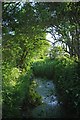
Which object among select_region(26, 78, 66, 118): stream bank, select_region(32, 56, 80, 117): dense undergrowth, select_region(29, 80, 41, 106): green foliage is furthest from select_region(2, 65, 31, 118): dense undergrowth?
select_region(29, 80, 41, 106): green foliage

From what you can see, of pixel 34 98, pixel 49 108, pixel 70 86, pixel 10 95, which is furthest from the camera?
pixel 34 98

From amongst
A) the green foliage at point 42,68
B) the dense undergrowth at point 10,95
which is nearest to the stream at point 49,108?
the dense undergrowth at point 10,95

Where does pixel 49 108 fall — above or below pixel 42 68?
below

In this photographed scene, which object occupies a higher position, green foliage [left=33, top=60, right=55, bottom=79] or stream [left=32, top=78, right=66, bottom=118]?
green foliage [left=33, top=60, right=55, bottom=79]

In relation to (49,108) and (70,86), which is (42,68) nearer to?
(49,108)

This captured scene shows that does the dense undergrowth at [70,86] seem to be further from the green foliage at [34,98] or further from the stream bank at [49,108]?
the green foliage at [34,98]

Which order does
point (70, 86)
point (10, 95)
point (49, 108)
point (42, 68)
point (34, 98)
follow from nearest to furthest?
point (10, 95) → point (70, 86) → point (49, 108) → point (34, 98) → point (42, 68)

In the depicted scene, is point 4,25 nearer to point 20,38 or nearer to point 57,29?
point 20,38

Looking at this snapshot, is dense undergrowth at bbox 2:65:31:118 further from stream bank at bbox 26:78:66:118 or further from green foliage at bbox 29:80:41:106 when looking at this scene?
green foliage at bbox 29:80:41:106

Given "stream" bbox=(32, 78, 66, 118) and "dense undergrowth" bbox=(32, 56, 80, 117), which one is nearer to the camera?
"dense undergrowth" bbox=(32, 56, 80, 117)

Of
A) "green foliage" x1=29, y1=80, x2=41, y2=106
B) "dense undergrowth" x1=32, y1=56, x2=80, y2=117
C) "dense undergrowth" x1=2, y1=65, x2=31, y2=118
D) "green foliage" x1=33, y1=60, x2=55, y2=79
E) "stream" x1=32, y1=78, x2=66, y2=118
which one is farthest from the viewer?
"green foliage" x1=33, y1=60, x2=55, y2=79

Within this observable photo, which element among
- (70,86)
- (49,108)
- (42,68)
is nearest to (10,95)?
(70,86)

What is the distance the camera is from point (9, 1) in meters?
3.38

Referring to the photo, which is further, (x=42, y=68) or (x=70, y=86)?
(x=42, y=68)
